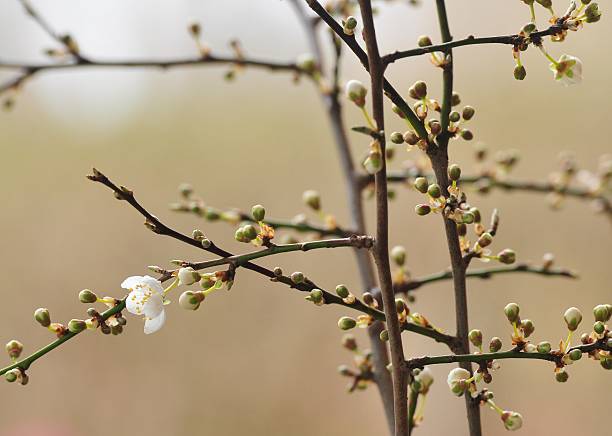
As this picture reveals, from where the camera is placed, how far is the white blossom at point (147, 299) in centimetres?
32

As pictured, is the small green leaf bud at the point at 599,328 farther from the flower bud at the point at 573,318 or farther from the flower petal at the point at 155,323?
the flower petal at the point at 155,323

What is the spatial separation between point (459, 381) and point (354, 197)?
326 mm

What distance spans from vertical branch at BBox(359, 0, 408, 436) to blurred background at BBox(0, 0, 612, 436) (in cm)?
116

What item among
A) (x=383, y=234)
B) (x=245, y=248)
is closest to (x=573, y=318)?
(x=383, y=234)

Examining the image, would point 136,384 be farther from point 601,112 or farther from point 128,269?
point 601,112

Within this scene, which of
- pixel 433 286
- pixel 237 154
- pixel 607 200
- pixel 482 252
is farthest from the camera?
pixel 237 154

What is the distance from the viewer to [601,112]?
67.2 inches

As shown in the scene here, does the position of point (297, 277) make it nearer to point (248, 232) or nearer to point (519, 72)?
point (248, 232)

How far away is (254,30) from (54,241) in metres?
0.93

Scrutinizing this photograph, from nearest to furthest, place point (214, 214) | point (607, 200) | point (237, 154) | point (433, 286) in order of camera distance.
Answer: point (214, 214) → point (607, 200) → point (433, 286) → point (237, 154)

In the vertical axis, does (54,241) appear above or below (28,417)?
above

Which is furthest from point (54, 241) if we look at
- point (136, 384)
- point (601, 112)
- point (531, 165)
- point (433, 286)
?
point (601, 112)

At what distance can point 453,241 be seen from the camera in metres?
0.34

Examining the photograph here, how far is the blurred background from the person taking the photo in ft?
5.28
